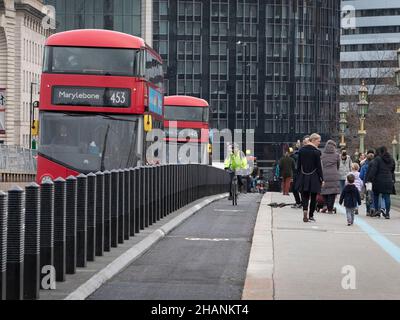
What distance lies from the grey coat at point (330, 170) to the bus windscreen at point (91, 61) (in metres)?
4.87

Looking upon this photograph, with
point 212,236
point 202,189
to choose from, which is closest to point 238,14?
point 202,189

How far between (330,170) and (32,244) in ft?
56.9

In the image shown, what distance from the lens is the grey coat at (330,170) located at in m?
26.5

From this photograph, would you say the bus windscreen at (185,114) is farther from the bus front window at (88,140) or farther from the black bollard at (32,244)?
the black bollard at (32,244)

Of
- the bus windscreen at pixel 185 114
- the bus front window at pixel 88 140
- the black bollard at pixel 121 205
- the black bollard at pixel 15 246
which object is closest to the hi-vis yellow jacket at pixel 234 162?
the bus front window at pixel 88 140

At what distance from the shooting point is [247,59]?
124 meters

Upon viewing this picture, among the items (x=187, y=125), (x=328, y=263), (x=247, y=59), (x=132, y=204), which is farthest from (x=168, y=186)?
(x=247, y=59)

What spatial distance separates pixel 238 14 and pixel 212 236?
353 ft

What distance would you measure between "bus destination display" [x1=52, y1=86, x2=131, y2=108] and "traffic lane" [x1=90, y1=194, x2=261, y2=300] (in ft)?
22.6

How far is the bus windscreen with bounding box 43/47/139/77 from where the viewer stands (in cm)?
2658

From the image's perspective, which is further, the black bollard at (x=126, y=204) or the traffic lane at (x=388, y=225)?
the traffic lane at (x=388, y=225)

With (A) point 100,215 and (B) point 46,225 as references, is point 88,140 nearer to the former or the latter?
(A) point 100,215

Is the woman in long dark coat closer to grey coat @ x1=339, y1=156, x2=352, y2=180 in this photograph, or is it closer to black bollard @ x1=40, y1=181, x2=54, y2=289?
grey coat @ x1=339, y1=156, x2=352, y2=180

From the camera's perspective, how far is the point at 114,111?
26844 mm
